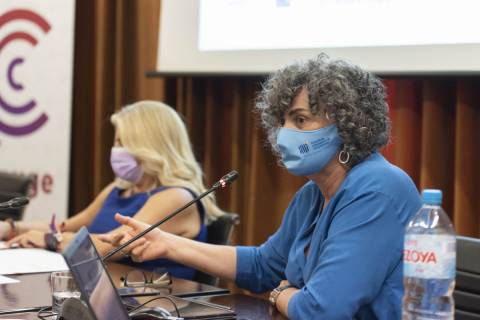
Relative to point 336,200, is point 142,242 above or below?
below

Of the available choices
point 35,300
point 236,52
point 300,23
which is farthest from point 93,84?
point 35,300

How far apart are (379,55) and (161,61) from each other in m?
1.23

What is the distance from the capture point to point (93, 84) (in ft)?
14.8

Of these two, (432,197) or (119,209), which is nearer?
(432,197)

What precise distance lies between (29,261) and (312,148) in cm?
102

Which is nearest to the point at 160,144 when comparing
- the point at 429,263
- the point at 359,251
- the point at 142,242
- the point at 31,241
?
the point at 31,241

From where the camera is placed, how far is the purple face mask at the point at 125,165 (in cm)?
296

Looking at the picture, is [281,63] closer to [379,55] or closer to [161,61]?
[379,55]

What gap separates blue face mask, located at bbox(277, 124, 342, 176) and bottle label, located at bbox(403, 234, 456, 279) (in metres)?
0.58

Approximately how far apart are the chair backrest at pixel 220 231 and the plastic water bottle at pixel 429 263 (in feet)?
3.57

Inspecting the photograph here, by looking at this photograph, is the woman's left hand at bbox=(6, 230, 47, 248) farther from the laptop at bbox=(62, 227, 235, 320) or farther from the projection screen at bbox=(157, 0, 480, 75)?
the laptop at bbox=(62, 227, 235, 320)

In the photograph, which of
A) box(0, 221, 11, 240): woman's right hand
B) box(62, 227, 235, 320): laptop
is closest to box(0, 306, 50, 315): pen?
box(62, 227, 235, 320): laptop

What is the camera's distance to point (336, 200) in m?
1.86

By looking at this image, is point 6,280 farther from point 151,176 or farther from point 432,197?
point 432,197
